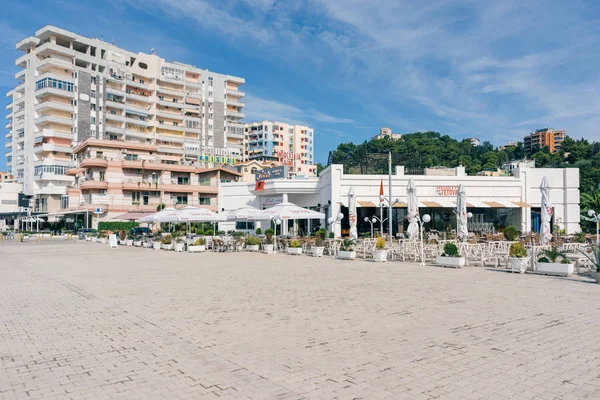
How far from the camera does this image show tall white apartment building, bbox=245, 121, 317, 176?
123481 mm

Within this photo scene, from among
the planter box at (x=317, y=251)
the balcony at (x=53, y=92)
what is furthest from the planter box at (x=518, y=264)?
the balcony at (x=53, y=92)

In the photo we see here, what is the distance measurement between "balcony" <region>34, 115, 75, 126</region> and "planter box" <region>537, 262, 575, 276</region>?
75289 mm

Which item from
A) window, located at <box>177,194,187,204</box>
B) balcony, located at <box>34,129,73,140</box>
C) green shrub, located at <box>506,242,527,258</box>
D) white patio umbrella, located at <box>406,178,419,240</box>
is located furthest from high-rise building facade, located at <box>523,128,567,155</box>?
green shrub, located at <box>506,242,527,258</box>

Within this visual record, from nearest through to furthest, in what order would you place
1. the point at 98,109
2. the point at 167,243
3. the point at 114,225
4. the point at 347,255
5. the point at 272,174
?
the point at 347,255, the point at 167,243, the point at 272,174, the point at 114,225, the point at 98,109

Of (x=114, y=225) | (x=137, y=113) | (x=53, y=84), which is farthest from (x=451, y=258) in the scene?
(x=137, y=113)

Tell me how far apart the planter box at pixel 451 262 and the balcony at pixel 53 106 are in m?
72.4

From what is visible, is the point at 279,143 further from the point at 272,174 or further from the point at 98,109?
the point at 272,174

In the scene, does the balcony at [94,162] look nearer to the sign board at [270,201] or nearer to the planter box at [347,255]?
the sign board at [270,201]

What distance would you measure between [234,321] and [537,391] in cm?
470

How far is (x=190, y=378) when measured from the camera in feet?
15.9

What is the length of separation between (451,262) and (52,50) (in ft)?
258

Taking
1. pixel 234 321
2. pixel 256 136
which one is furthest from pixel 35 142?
pixel 234 321

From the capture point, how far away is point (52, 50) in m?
73.0

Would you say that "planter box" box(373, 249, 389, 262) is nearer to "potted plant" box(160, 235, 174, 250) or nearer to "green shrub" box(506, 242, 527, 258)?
"green shrub" box(506, 242, 527, 258)
